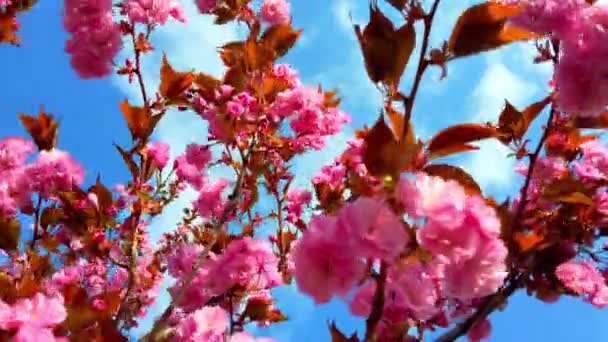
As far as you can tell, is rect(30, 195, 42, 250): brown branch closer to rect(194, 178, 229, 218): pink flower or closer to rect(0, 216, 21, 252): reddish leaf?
rect(0, 216, 21, 252): reddish leaf

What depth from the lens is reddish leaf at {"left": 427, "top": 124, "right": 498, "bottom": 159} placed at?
4.13 ft

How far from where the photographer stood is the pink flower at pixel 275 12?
3.01 meters

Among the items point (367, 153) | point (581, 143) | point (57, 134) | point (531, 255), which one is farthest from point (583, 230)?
point (57, 134)

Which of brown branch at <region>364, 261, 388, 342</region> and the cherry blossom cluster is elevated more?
the cherry blossom cluster

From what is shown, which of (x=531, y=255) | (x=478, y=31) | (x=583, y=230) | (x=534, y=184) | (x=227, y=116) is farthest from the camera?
(x=227, y=116)

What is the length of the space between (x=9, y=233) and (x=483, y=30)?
1896mm

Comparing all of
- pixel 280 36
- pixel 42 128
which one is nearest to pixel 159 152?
pixel 42 128

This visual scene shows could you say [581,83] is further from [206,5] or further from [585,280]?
[206,5]

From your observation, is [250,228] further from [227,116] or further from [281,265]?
[227,116]

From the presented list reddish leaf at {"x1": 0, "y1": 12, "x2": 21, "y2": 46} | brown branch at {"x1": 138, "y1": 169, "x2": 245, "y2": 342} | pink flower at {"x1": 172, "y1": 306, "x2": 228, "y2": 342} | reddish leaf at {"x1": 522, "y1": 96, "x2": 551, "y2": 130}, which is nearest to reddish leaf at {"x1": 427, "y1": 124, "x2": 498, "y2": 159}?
reddish leaf at {"x1": 522, "y1": 96, "x2": 551, "y2": 130}

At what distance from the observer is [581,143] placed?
80.4 inches

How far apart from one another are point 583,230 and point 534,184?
0.31 meters

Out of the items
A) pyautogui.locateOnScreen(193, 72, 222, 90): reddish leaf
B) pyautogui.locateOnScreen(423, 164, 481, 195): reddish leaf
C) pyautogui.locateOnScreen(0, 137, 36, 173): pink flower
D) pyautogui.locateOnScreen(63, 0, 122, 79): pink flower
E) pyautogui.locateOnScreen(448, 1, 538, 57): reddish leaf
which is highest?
pyautogui.locateOnScreen(63, 0, 122, 79): pink flower

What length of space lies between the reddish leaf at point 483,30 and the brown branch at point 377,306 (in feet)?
1.35
